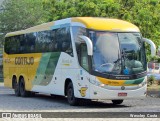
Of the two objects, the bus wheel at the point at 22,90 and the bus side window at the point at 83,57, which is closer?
the bus side window at the point at 83,57

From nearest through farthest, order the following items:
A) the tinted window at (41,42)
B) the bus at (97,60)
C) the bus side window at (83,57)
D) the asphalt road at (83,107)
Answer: the asphalt road at (83,107), the bus at (97,60), the bus side window at (83,57), the tinted window at (41,42)

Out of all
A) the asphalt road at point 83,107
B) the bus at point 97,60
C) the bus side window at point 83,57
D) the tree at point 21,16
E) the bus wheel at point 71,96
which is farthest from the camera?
the tree at point 21,16

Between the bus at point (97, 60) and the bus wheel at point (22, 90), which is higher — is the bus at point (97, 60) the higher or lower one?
the higher one

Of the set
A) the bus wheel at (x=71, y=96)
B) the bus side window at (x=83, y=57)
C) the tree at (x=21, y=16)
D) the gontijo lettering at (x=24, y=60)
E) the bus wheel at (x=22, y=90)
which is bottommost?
the bus wheel at (x=22, y=90)

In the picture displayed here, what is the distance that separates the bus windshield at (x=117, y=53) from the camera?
1817 cm

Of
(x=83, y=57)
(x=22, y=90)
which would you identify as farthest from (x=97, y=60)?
(x=22, y=90)

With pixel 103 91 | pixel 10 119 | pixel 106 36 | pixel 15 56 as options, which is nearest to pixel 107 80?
pixel 103 91

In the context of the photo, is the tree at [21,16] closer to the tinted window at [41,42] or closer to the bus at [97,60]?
the tinted window at [41,42]

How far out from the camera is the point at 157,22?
31922 millimetres

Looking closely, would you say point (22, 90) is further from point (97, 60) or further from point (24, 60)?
point (97, 60)

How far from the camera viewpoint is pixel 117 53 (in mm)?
18375

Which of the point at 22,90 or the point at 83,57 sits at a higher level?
the point at 83,57

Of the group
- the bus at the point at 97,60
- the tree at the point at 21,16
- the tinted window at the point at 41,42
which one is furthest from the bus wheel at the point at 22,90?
the tree at the point at 21,16

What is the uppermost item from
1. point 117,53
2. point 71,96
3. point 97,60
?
point 117,53
